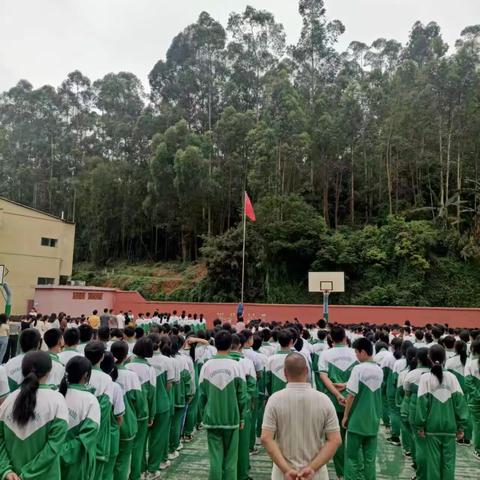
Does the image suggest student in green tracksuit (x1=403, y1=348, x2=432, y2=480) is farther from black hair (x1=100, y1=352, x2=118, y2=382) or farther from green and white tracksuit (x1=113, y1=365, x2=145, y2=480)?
black hair (x1=100, y1=352, x2=118, y2=382)

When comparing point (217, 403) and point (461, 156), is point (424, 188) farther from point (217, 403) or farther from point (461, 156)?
point (217, 403)

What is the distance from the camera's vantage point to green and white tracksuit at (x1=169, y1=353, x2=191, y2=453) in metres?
5.53

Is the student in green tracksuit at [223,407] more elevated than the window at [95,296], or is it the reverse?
the window at [95,296]

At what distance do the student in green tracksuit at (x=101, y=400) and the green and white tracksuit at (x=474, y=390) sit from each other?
436 centimetres

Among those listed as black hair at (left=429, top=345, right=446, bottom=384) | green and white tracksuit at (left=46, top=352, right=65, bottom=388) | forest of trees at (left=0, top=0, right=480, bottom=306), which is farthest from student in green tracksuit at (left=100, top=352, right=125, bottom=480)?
forest of trees at (left=0, top=0, right=480, bottom=306)

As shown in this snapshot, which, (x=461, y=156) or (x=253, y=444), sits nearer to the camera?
(x=253, y=444)

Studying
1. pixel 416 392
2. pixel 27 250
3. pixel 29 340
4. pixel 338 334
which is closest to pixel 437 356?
pixel 416 392

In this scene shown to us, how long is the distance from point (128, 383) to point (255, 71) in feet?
116

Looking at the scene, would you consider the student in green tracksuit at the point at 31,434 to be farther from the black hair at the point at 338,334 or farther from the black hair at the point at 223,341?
the black hair at the point at 338,334

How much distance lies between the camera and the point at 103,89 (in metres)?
42.4

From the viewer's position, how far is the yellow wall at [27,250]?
23.8 meters

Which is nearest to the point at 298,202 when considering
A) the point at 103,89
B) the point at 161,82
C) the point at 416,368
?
the point at 416,368

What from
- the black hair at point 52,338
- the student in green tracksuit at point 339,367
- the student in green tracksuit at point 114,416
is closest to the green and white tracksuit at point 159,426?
the student in green tracksuit at point 114,416

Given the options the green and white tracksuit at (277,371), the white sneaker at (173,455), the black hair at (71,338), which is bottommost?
the white sneaker at (173,455)
